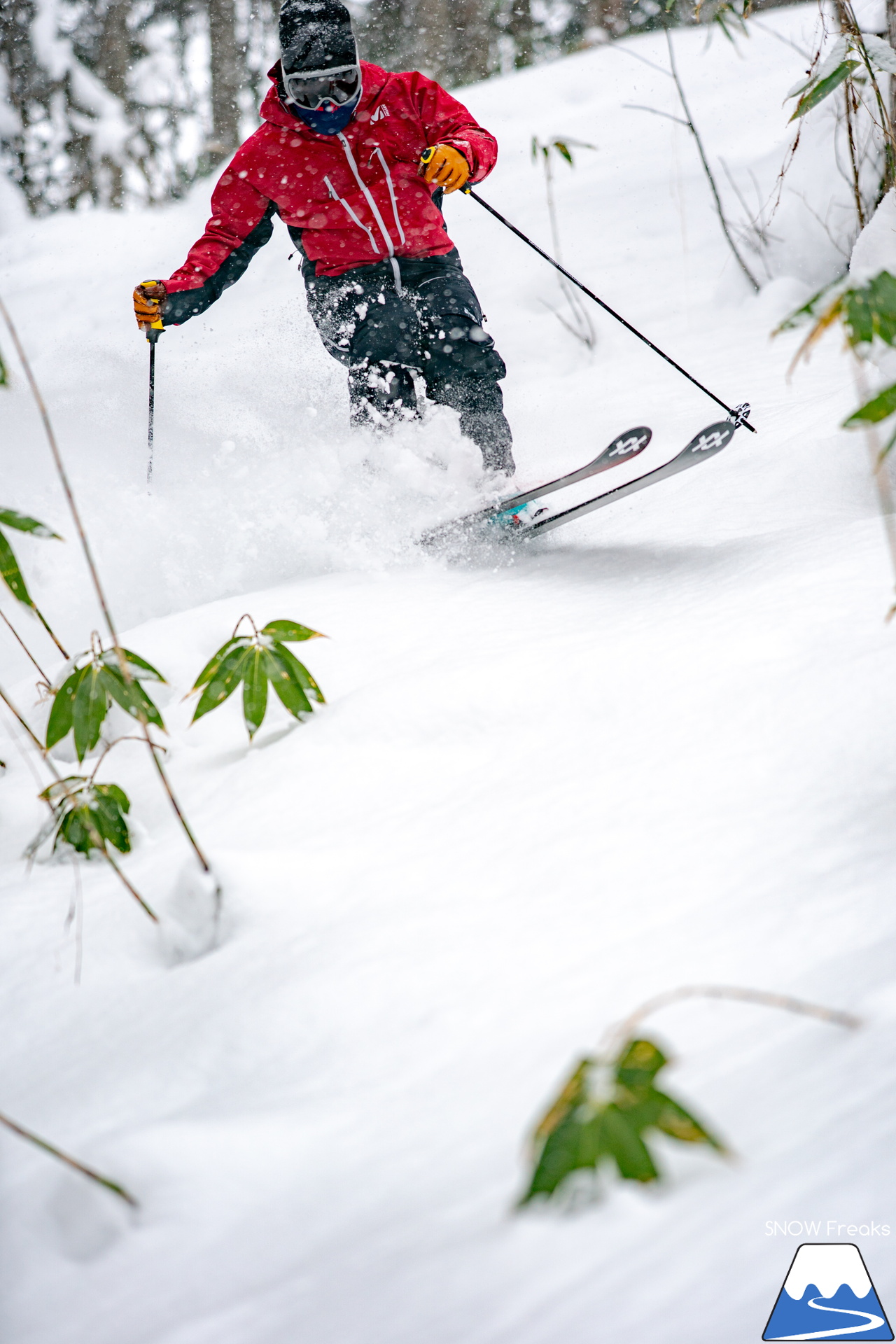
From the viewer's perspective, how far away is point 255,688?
4.25 feet

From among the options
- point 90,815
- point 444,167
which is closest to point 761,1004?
point 90,815

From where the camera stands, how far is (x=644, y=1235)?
59 cm

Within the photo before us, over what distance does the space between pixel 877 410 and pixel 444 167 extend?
6.79 ft

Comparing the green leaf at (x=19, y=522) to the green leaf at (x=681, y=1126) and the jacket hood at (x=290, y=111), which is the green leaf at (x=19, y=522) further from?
the jacket hood at (x=290, y=111)

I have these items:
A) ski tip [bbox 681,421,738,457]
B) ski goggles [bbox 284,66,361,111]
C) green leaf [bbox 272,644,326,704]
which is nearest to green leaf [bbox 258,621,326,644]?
green leaf [bbox 272,644,326,704]

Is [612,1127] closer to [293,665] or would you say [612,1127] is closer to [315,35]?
[293,665]

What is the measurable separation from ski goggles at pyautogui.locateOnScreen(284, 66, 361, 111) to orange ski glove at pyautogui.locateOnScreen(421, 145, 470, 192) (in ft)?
1.16

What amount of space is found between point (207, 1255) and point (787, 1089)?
0.48 metres

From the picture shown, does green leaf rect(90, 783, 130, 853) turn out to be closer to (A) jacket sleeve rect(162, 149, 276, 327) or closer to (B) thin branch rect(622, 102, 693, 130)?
(A) jacket sleeve rect(162, 149, 276, 327)

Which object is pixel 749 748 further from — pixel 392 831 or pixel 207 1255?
pixel 207 1255

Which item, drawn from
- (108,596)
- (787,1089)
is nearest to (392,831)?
(787,1089)

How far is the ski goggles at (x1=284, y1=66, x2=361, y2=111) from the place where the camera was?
8.01 ft

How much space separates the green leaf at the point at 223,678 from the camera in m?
1.27

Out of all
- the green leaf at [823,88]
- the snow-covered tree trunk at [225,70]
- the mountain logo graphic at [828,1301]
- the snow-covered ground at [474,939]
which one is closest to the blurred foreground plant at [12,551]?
the snow-covered ground at [474,939]
